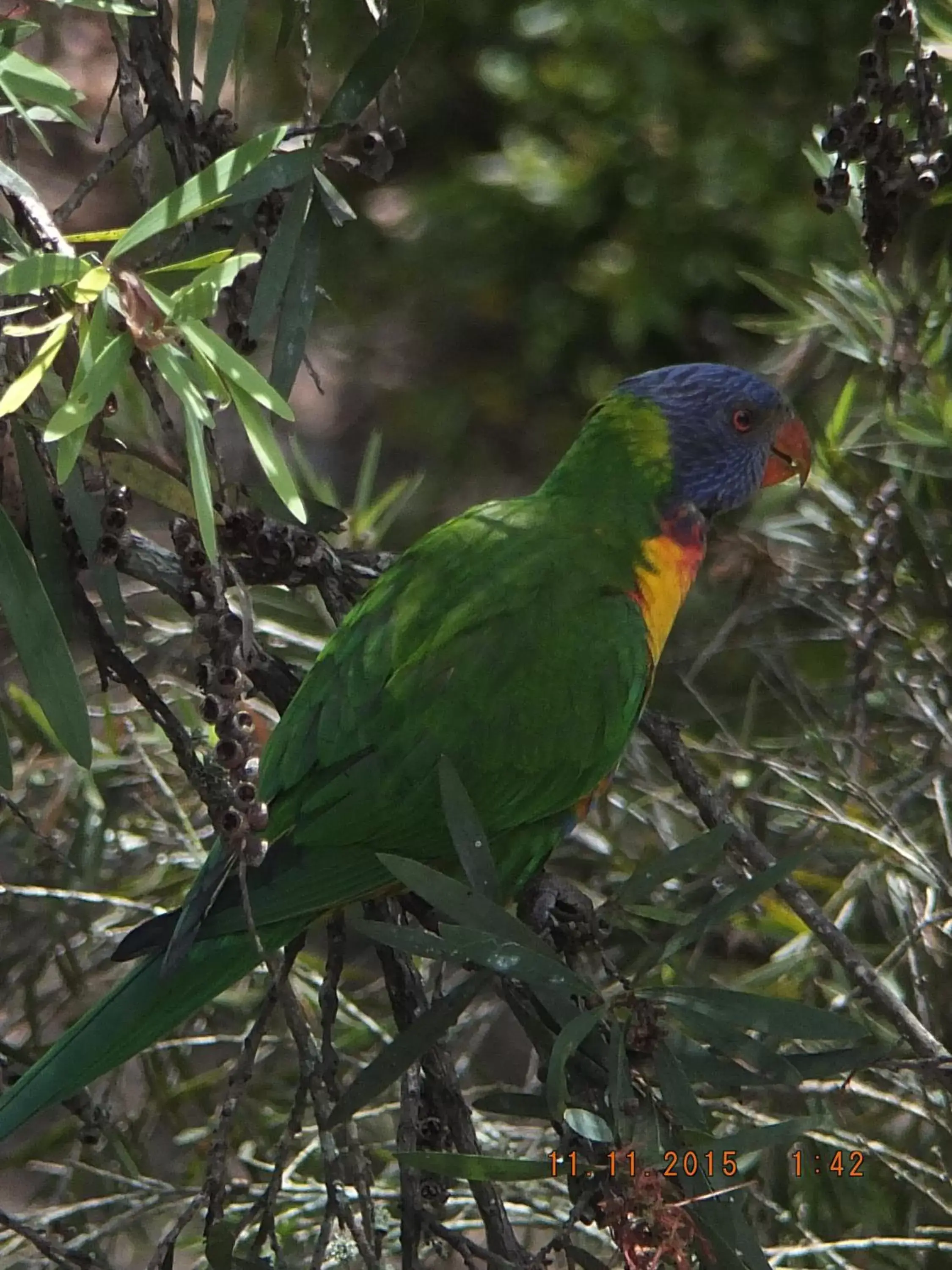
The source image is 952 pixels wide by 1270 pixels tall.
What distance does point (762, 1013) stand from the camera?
1048mm

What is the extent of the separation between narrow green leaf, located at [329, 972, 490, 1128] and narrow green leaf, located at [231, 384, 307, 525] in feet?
1.40

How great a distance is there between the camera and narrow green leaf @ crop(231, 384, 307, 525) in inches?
34.9

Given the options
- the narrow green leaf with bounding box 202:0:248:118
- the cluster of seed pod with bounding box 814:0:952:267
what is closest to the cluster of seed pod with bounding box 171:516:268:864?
the narrow green leaf with bounding box 202:0:248:118

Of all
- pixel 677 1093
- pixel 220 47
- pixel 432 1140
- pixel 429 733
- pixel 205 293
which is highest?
pixel 220 47

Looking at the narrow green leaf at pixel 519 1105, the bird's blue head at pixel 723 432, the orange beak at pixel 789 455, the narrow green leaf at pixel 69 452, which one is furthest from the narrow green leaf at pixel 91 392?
the orange beak at pixel 789 455

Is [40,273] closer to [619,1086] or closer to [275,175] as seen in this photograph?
[275,175]

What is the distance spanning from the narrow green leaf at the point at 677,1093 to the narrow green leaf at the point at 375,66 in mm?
846

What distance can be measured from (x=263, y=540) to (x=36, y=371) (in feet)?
1.52

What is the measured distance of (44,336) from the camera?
44.9 inches

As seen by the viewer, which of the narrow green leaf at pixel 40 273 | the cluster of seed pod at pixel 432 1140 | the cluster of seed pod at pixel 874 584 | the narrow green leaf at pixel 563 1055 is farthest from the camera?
the cluster of seed pod at pixel 874 584

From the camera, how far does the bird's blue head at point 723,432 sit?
1781 millimetres

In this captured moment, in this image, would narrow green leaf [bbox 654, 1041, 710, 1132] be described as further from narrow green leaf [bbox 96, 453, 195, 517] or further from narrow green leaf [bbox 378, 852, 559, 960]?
narrow green leaf [bbox 96, 453, 195, 517]

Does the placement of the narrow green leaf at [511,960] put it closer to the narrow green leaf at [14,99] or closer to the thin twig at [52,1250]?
the thin twig at [52,1250]

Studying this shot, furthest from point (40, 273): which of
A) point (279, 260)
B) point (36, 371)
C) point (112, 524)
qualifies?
point (279, 260)
